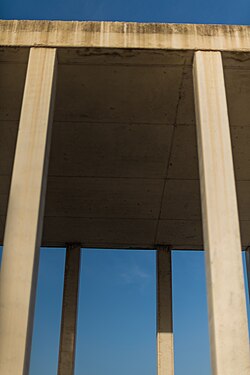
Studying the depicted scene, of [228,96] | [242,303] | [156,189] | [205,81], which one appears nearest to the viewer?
[242,303]

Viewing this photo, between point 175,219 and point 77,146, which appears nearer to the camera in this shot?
point 77,146

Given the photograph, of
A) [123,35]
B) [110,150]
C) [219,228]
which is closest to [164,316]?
[110,150]

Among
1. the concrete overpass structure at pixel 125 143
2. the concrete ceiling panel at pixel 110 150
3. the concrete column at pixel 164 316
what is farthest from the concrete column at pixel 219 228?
the concrete column at pixel 164 316

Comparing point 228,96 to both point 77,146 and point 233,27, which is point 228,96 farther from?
point 77,146

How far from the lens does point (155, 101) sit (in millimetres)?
8812

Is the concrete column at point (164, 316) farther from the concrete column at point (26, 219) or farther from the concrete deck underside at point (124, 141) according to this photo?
the concrete column at point (26, 219)

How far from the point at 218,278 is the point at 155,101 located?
13.0ft

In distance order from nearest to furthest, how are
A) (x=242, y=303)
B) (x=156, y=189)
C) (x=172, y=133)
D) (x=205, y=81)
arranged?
1. (x=242, y=303)
2. (x=205, y=81)
3. (x=172, y=133)
4. (x=156, y=189)

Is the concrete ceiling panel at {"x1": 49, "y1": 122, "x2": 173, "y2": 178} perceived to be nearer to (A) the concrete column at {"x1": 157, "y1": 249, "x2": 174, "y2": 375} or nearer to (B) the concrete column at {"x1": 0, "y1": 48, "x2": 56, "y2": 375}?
(B) the concrete column at {"x1": 0, "y1": 48, "x2": 56, "y2": 375}

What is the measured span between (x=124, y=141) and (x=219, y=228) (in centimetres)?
407

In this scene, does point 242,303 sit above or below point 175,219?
below

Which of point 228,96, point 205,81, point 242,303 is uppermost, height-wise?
point 228,96

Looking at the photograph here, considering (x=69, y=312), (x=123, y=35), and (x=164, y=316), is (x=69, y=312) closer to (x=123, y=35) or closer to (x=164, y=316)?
(x=164, y=316)

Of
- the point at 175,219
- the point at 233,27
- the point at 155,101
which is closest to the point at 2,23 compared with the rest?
the point at 155,101
